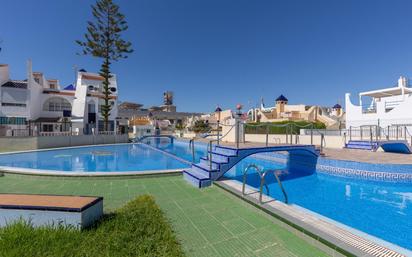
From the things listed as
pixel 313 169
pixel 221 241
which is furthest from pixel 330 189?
pixel 221 241

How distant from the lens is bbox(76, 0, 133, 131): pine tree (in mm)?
22312

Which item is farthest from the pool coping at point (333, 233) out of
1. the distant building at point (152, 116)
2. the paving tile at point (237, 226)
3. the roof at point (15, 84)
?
the distant building at point (152, 116)

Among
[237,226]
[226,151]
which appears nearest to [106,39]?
[226,151]

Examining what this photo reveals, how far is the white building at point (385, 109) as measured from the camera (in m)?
19.3

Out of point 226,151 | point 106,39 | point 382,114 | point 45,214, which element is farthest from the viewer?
point 106,39

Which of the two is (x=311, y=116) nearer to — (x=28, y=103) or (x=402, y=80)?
(x=402, y=80)

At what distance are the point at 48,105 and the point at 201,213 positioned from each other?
3220cm

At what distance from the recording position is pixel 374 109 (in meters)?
23.9

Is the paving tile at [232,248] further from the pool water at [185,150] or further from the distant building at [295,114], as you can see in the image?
the distant building at [295,114]

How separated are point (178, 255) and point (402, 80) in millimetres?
34353

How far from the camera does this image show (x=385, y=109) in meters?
21.9

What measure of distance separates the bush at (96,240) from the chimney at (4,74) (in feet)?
104

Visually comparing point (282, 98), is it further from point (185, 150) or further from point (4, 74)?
point (4, 74)

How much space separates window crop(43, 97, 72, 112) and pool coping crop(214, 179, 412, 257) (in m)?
32.3
